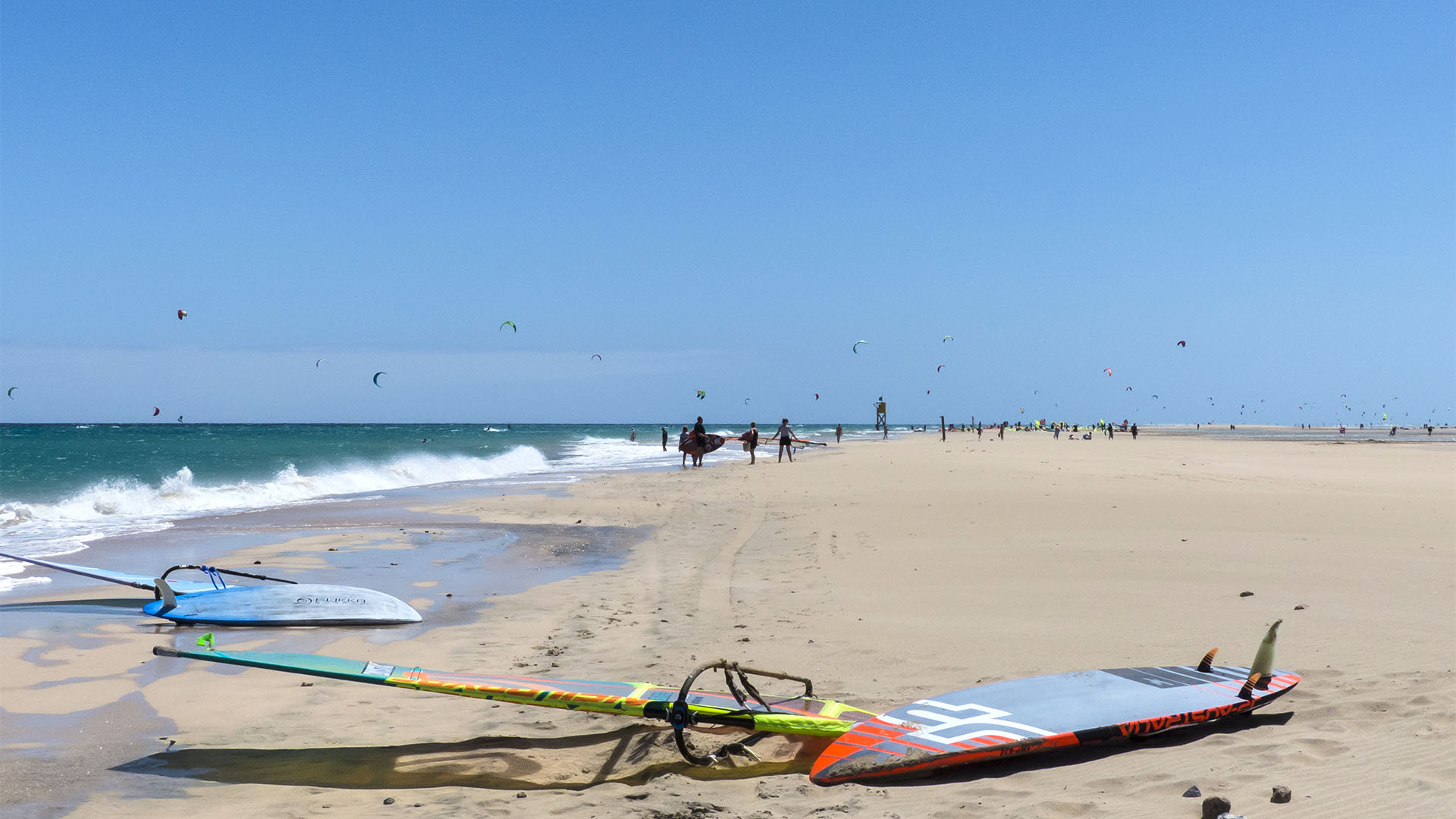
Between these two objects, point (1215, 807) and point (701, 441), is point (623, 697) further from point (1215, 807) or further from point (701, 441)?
point (701, 441)

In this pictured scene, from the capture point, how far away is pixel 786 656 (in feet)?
19.9

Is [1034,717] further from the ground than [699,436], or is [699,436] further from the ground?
[699,436]

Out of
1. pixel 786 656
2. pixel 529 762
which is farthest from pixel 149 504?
pixel 529 762

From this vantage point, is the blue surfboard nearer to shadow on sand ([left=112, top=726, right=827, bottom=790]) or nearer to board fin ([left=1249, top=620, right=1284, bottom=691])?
shadow on sand ([left=112, top=726, right=827, bottom=790])

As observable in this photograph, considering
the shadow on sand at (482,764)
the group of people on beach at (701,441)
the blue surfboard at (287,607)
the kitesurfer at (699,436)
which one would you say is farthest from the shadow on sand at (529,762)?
the kitesurfer at (699,436)

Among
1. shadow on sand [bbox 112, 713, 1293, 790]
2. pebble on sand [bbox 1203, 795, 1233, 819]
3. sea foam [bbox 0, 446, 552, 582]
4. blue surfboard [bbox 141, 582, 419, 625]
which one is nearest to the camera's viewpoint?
pebble on sand [bbox 1203, 795, 1233, 819]

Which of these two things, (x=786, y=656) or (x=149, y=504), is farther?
(x=149, y=504)

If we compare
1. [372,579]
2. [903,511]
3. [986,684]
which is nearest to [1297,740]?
[986,684]

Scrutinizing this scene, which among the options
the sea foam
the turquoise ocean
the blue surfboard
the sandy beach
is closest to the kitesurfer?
the turquoise ocean

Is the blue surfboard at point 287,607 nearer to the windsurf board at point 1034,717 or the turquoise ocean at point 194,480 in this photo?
the turquoise ocean at point 194,480

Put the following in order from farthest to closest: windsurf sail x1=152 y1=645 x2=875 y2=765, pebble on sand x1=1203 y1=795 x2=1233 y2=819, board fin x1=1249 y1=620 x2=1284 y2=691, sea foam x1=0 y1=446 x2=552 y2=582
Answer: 1. sea foam x1=0 y1=446 x2=552 y2=582
2. board fin x1=1249 y1=620 x2=1284 y2=691
3. windsurf sail x1=152 y1=645 x2=875 y2=765
4. pebble on sand x1=1203 y1=795 x2=1233 y2=819

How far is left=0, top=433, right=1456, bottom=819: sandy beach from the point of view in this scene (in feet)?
12.5

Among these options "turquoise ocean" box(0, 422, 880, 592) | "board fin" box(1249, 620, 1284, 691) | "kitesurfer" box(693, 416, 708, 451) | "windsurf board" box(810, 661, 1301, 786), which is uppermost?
"kitesurfer" box(693, 416, 708, 451)

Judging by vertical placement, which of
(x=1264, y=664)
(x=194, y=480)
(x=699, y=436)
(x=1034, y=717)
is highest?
(x=699, y=436)
